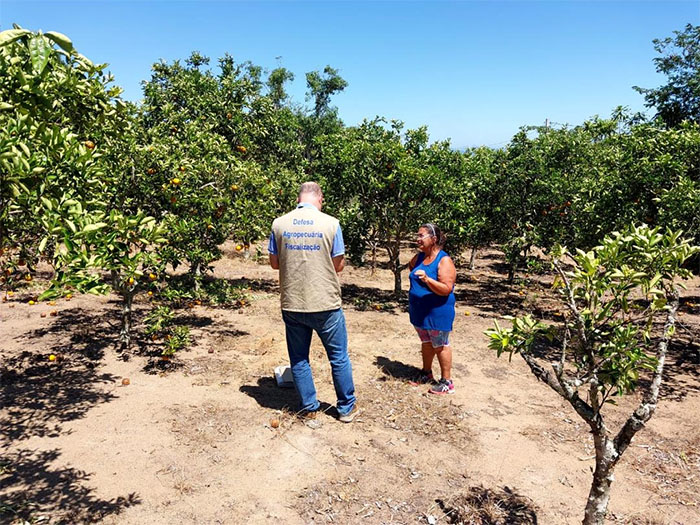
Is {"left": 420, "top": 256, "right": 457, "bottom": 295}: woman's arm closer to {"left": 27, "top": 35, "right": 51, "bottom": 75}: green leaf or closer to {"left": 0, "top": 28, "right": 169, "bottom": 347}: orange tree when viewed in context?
{"left": 0, "top": 28, "right": 169, "bottom": 347}: orange tree

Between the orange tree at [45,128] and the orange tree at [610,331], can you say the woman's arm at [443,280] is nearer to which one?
the orange tree at [610,331]

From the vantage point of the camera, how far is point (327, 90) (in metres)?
26.6

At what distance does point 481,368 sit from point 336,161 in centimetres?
496

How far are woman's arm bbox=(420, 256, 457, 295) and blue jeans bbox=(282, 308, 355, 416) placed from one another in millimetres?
1163

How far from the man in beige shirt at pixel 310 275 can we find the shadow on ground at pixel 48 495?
192 cm

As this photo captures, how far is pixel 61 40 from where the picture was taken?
1.95 m

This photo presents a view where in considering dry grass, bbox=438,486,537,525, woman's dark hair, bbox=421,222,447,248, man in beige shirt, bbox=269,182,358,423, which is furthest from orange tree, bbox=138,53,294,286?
dry grass, bbox=438,486,537,525

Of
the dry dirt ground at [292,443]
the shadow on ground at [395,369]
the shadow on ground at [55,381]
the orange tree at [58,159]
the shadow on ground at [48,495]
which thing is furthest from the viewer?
the shadow on ground at [395,369]

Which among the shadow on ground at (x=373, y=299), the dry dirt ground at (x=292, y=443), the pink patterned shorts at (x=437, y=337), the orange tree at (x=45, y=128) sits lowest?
the dry dirt ground at (x=292, y=443)

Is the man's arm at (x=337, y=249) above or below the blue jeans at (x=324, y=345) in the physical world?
above

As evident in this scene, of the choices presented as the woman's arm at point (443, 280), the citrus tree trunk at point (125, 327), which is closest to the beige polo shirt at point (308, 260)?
the woman's arm at point (443, 280)

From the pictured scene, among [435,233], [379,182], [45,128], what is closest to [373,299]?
[379,182]

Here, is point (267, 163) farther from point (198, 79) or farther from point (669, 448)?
point (669, 448)

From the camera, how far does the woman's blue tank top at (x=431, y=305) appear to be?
17.1ft
